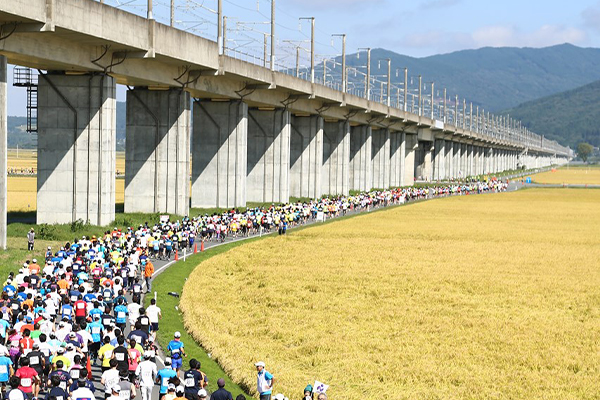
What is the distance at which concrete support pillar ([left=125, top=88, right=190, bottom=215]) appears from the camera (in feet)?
192

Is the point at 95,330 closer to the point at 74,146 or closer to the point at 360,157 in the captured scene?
the point at 74,146

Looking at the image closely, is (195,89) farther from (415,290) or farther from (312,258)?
(415,290)

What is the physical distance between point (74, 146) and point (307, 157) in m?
45.7

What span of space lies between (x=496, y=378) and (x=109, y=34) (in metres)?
29.2

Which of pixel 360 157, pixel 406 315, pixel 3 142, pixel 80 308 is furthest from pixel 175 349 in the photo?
pixel 360 157

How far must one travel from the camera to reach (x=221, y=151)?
69188mm

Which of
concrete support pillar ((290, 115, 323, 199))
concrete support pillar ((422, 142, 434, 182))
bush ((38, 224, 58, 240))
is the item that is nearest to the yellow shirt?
bush ((38, 224, 58, 240))

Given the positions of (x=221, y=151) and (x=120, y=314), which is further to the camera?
(x=221, y=151)

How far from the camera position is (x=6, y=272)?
106 ft

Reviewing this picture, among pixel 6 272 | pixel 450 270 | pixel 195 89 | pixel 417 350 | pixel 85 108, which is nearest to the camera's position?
pixel 417 350

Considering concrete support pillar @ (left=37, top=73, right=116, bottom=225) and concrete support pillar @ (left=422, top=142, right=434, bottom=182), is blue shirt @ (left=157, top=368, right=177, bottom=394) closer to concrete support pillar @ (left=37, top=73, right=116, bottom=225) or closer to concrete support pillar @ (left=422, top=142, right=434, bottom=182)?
concrete support pillar @ (left=37, top=73, right=116, bottom=225)

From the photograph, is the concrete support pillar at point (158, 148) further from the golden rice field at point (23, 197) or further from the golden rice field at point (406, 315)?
the golden rice field at point (23, 197)

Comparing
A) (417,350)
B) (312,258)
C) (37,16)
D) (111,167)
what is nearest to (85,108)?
(111,167)

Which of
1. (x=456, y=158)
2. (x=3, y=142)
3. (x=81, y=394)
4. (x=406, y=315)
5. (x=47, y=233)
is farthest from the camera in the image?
(x=456, y=158)
